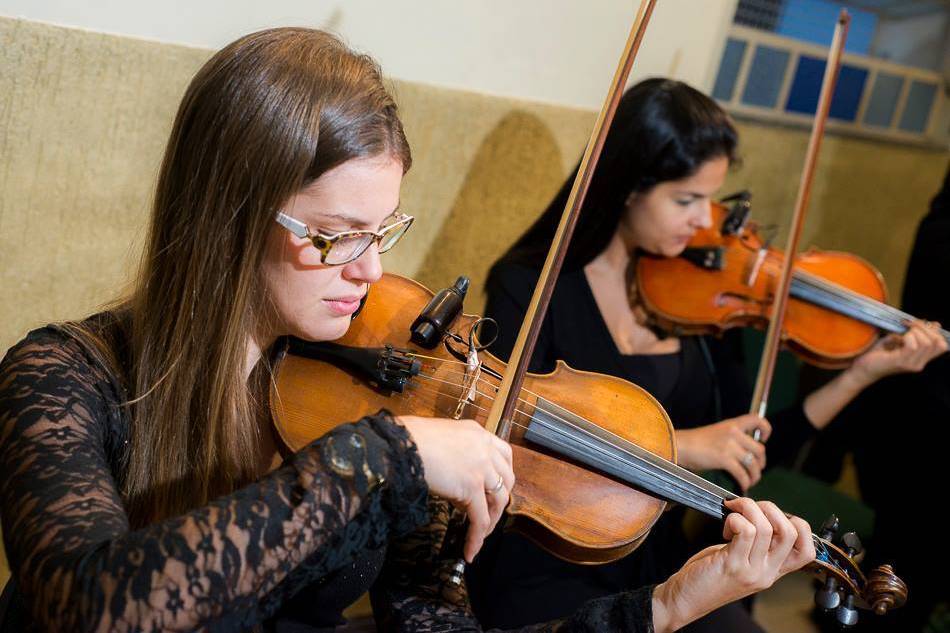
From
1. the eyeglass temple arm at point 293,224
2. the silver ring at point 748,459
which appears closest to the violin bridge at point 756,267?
the silver ring at point 748,459

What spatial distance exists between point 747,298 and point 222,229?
1.15m

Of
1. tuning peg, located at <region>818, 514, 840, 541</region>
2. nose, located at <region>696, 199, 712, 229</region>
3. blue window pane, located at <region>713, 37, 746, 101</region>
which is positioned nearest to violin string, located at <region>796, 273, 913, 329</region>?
nose, located at <region>696, 199, 712, 229</region>

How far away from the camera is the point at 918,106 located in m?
2.66

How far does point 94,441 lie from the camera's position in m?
0.92

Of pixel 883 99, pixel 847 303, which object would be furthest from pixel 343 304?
pixel 883 99

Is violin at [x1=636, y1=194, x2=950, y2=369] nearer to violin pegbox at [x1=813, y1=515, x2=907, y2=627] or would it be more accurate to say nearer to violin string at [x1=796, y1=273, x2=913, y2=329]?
violin string at [x1=796, y1=273, x2=913, y2=329]

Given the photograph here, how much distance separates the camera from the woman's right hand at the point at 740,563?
103 centimetres

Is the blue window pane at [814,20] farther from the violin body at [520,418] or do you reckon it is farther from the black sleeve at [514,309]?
Result: the violin body at [520,418]

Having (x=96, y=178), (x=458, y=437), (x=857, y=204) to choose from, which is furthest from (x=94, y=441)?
(x=857, y=204)

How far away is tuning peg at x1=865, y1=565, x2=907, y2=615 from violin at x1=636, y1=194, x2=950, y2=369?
2.48 feet

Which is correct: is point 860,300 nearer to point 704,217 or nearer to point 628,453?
point 704,217

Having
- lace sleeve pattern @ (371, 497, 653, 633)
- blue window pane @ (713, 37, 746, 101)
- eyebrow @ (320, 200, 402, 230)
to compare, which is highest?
blue window pane @ (713, 37, 746, 101)

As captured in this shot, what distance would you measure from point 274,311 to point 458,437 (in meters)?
0.32

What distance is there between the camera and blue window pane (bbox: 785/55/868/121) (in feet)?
7.82
